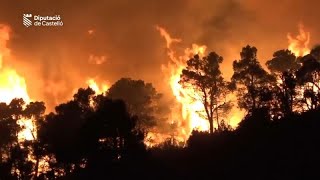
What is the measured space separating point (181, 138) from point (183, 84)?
21.3 metres

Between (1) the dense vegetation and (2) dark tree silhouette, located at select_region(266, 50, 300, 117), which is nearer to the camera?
(1) the dense vegetation

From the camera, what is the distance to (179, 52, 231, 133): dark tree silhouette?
232 ft

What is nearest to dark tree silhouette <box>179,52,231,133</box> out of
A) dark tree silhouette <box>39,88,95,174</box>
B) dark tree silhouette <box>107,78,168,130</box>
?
dark tree silhouette <box>107,78,168,130</box>

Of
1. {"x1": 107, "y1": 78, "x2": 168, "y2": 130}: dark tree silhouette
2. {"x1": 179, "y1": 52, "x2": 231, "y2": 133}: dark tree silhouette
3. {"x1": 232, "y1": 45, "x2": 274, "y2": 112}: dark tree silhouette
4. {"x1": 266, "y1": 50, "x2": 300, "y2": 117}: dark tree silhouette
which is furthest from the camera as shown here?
{"x1": 107, "y1": 78, "x2": 168, "y2": 130}: dark tree silhouette

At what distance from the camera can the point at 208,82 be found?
70.6 metres

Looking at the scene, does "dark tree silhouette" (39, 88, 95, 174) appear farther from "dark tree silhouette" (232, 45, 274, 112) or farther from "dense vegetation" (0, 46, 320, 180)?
"dark tree silhouette" (232, 45, 274, 112)

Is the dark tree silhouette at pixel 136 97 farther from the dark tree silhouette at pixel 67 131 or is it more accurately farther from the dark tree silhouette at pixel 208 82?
the dark tree silhouette at pixel 67 131

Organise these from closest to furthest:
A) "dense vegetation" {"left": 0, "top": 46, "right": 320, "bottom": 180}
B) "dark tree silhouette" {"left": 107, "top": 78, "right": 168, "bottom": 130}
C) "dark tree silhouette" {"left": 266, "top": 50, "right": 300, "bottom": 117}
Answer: "dense vegetation" {"left": 0, "top": 46, "right": 320, "bottom": 180} < "dark tree silhouette" {"left": 266, "top": 50, "right": 300, "bottom": 117} < "dark tree silhouette" {"left": 107, "top": 78, "right": 168, "bottom": 130}

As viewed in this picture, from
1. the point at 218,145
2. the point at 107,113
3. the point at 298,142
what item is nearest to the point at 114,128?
A: the point at 107,113

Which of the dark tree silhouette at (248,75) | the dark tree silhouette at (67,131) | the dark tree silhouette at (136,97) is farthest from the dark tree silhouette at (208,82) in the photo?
the dark tree silhouette at (67,131)

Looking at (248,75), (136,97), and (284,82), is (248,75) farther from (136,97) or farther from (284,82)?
(136,97)

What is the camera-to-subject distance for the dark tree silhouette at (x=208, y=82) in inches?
2781

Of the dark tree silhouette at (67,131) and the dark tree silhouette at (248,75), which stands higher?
the dark tree silhouette at (248,75)

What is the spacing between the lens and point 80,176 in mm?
50312
